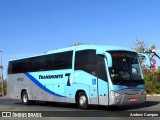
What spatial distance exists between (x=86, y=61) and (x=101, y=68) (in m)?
1.23

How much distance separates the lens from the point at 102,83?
58.2ft

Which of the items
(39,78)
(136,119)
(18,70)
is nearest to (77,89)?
(39,78)

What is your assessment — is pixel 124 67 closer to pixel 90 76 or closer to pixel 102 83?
pixel 102 83

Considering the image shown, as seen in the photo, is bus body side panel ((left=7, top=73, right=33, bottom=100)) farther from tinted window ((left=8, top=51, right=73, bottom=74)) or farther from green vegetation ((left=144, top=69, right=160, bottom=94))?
green vegetation ((left=144, top=69, right=160, bottom=94))

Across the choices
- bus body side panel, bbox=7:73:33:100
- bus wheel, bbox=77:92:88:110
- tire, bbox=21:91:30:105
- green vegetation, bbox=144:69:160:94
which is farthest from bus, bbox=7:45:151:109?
green vegetation, bbox=144:69:160:94

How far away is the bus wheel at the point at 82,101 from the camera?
18.7m

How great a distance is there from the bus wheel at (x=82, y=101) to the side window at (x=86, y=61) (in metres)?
1.36

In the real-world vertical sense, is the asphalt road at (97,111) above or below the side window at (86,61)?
below

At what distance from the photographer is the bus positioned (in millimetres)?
17453

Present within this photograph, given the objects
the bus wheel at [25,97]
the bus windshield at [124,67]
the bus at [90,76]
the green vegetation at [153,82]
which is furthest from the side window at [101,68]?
the green vegetation at [153,82]

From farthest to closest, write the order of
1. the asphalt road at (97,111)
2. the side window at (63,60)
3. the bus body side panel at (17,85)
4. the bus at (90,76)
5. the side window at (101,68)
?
the bus body side panel at (17,85) → the side window at (63,60) → the side window at (101,68) → the bus at (90,76) → the asphalt road at (97,111)

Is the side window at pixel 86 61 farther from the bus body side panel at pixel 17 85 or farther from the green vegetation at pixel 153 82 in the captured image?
the green vegetation at pixel 153 82

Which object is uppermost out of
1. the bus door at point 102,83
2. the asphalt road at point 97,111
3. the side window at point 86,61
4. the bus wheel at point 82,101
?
the side window at point 86,61

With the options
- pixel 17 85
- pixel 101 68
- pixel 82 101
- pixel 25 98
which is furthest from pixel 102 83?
pixel 17 85
